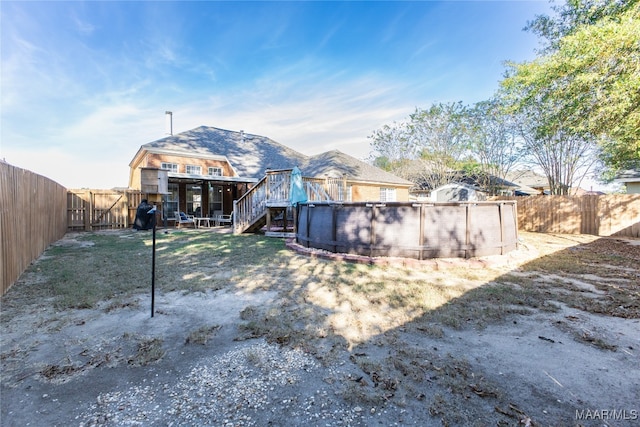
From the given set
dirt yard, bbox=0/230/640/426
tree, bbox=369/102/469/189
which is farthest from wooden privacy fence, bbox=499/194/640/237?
tree, bbox=369/102/469/189

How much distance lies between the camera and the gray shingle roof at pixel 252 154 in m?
17.8

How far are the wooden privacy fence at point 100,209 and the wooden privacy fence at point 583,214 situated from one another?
65.4 ft

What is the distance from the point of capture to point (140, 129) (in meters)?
20.3

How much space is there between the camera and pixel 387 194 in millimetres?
20391

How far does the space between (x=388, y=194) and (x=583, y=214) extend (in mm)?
10562

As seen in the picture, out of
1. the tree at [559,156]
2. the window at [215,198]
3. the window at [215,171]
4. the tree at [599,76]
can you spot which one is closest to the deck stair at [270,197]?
the window at [215,198]

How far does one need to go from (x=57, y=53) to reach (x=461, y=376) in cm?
1708

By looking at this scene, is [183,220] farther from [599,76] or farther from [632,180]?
[632,180]

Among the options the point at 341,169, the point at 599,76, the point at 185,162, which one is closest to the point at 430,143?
the point at 341,169

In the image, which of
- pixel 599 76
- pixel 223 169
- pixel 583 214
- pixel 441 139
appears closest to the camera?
pixel 599 76

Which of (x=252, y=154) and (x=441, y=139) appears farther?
(x=441, y=139)

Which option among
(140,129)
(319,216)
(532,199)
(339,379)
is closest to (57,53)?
(140,129)

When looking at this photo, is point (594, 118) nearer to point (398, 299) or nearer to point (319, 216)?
point (319, 216)

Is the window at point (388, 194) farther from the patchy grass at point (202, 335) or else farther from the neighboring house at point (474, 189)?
the patchy grass at point (202, 335)
